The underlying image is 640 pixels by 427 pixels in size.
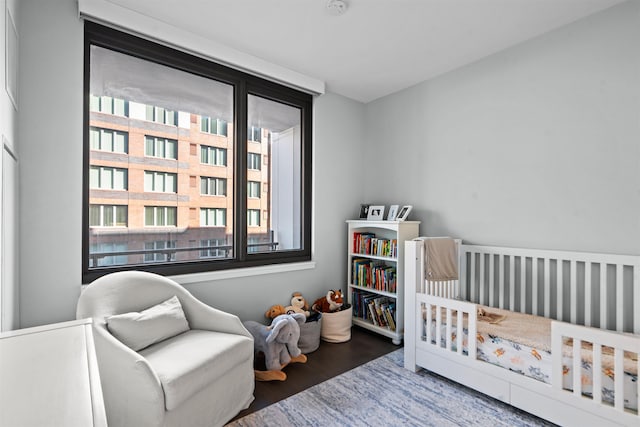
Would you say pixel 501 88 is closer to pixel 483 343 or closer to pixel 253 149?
pixel 483 343

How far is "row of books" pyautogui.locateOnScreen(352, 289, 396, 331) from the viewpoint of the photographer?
2993 millimetres

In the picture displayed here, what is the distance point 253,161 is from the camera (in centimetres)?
297

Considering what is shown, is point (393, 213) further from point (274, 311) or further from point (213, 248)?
point (213, 248)

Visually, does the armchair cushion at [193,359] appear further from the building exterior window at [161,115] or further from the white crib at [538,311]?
the building exterior window at [161,115]

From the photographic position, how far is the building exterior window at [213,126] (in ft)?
8.89

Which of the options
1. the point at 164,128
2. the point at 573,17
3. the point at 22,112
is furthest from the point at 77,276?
the point at 573,17

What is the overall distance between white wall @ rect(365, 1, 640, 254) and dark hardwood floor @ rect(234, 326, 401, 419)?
1230mm

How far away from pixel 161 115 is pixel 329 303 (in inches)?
89.3

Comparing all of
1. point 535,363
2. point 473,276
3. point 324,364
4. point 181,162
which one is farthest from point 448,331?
point 181,162

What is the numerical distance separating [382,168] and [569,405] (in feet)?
8.21

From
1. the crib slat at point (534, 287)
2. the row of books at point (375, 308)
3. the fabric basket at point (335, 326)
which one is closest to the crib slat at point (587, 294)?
the crib slat at point (534, 287)

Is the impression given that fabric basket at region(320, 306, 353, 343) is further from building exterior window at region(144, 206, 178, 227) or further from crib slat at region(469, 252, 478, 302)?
building exterior window at region(144, 206, 178, 227)

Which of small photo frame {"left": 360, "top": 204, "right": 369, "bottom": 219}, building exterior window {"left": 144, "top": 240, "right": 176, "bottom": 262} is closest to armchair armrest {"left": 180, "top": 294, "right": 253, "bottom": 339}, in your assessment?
building exterior window {"left": 144, "top": 240, "right": 176, "bottom": 262}

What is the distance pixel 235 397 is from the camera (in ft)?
6.07
